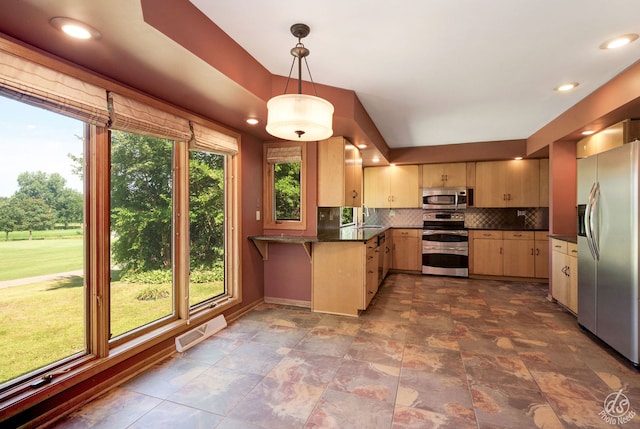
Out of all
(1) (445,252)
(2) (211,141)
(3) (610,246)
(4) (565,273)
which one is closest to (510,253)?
(1) (445,252)

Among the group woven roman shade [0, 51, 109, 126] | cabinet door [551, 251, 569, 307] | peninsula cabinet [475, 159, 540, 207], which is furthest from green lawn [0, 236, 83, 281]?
peninsula cabinet [475, 159, 540, 207]

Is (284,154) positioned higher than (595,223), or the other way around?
(284,154)

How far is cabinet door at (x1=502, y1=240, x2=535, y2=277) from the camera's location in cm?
506

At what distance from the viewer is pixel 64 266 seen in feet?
6.48

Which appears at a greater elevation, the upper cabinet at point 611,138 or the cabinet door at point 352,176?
the upper cabinet at point 611,138

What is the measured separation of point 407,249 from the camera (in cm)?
579

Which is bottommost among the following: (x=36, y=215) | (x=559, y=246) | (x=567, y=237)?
(x=559, y=246)

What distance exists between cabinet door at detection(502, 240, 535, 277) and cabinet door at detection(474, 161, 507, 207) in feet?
2.45

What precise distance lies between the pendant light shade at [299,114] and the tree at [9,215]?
1.53 meters

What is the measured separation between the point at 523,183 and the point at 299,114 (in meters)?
5.24

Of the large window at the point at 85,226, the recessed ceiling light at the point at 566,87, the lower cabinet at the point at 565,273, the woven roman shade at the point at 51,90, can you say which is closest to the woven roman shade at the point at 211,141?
the large window at the point at 85,226

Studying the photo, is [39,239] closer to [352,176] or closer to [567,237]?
[352,176]

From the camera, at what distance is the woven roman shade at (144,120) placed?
2.06 metres

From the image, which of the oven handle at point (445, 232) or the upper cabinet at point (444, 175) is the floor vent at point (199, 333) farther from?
the upper cabinet at point (444, 175)
